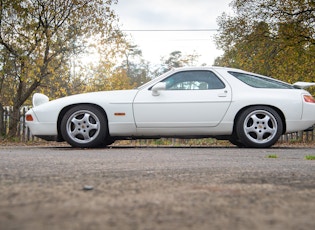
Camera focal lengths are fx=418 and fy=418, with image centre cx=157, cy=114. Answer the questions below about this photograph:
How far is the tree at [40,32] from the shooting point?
1287 cm

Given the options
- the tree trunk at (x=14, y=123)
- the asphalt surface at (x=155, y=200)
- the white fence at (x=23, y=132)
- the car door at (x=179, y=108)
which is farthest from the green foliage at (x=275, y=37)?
the asphalt surface at (x=155, y=200)

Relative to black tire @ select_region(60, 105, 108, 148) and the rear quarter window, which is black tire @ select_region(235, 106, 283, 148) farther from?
black tire @ select_region(60, 105, 108, 148)

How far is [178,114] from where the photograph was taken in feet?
21.5

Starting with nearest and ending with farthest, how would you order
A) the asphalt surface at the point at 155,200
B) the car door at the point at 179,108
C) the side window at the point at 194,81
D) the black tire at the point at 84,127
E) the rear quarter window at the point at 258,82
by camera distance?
the asphalt surface at the point at 155,200, the black tire at the point at 84,127, the car door at the point at 179,108, the side window at the point at 194,81, the rear quarter window at the point at 258,82

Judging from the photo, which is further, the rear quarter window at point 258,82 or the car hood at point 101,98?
the rear quarter window at point 258,82

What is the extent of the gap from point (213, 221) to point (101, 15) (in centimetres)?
1367

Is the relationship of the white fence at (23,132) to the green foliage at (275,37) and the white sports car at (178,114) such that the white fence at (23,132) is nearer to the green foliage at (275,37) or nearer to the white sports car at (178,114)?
the green foliage at (275,37)

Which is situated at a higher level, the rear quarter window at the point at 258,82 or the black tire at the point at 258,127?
the rear quarter window at the point at 258,82

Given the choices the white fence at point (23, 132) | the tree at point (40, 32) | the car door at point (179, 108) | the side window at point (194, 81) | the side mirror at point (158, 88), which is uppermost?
the tree at point (40, 32)

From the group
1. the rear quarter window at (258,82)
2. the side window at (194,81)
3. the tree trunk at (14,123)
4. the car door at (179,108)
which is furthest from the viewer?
Result: the tree trunk at (14,123)

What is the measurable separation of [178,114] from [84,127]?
4.83ft

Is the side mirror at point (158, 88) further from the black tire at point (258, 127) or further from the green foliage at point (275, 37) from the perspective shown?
the green foliage at point (275, 37)

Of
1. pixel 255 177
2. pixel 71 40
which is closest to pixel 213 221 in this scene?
pixel 255 177

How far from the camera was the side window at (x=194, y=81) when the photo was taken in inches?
264
